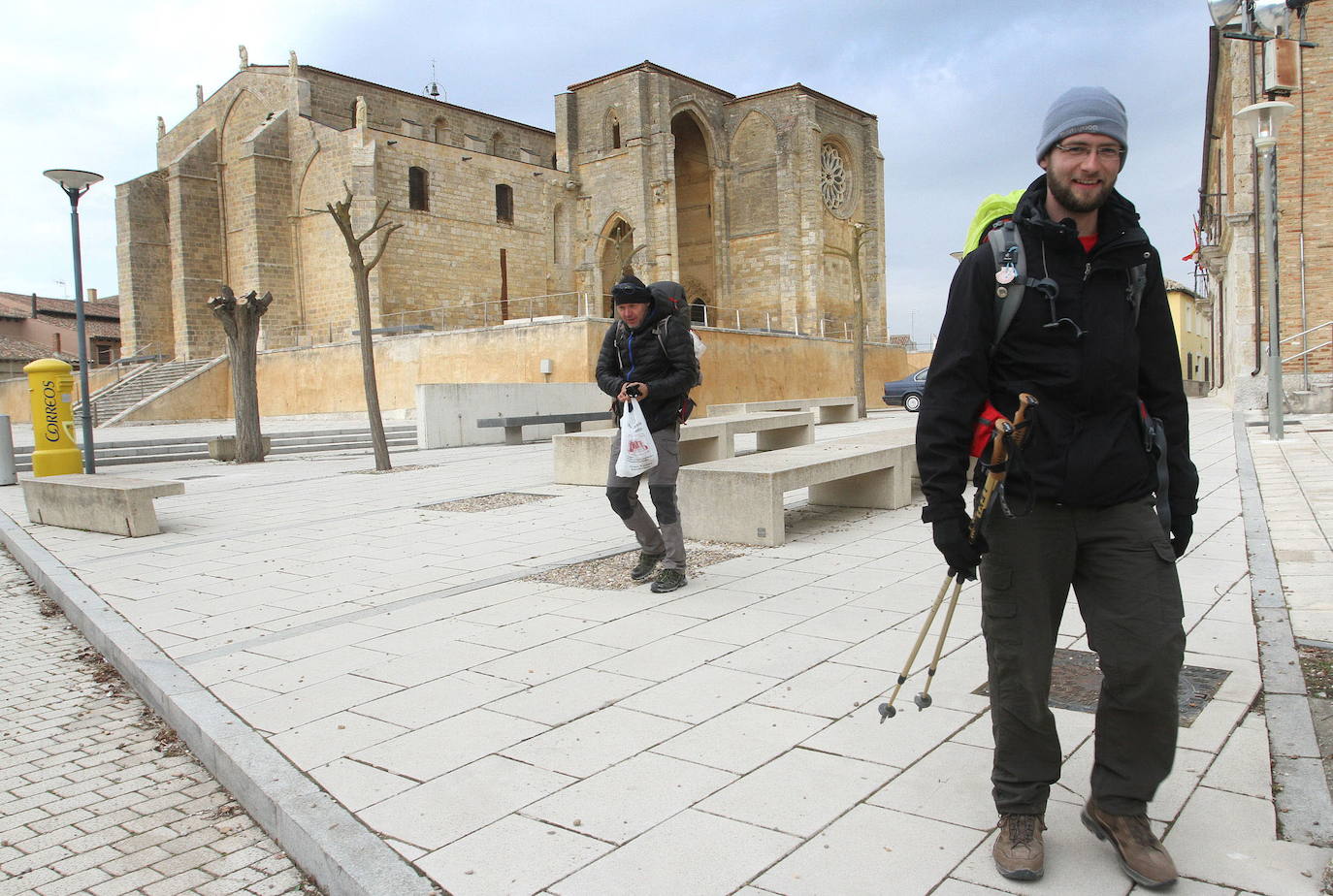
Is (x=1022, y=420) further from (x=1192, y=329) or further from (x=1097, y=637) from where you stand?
(x=1192, y=329)

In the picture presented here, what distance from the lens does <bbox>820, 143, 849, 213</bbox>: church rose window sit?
1789 inches

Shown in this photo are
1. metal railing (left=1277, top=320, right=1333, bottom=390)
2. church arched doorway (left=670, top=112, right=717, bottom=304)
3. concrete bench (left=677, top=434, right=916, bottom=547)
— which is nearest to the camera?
concrete bench (left=677, top=434, right=916, bottom=547)

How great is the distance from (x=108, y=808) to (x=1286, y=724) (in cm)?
407

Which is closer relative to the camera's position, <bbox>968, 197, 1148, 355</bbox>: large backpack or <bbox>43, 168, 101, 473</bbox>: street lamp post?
<bbox>968, 197, 1148, 355</bbox>: large backpack

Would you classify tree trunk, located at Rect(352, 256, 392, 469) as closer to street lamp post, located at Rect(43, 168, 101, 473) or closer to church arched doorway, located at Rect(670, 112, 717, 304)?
street lamp post, located at Rect(43, 168, 101, 473)

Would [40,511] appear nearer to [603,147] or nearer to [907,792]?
[907,792]

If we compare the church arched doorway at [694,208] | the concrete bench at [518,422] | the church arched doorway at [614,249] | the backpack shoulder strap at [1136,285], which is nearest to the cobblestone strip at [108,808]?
the backpack shoulder strap at [1136,285]

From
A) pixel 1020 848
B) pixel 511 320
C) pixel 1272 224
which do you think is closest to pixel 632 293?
pixel 1020 848

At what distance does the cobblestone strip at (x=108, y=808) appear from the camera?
2.85 meters

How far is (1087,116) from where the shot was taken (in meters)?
2.39

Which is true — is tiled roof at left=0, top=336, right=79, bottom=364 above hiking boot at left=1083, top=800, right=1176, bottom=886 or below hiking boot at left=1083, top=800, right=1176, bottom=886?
above

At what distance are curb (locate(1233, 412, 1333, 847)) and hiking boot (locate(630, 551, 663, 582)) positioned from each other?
3.25 meters

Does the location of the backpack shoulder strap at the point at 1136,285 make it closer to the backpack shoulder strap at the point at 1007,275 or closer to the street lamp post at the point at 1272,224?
the backpack shoulder strap at the point at 1007,275

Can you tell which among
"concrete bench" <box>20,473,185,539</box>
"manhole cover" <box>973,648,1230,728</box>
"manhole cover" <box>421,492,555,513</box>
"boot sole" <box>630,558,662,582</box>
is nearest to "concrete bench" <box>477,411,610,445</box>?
"manhole cover" <box>421,492,555,513</box>
